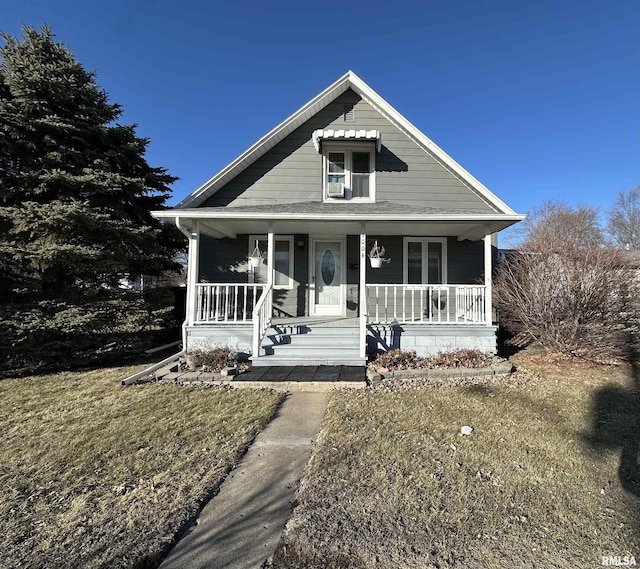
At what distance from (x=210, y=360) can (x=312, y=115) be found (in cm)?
725

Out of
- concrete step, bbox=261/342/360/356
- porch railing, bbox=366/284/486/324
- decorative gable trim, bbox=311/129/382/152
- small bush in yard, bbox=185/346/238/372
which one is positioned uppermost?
decorative gable trim, bbox=311/129/382/152

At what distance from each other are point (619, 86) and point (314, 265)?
46.2ft

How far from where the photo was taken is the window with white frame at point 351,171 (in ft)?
29.6

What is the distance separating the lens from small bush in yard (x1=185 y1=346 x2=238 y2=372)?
6.38 meters

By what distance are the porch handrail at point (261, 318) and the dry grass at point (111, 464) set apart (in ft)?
4.28

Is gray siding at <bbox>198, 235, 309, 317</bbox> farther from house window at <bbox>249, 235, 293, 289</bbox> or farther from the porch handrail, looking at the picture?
the porch handrail

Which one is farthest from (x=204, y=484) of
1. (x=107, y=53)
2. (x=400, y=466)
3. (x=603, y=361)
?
(x=107, y=53)

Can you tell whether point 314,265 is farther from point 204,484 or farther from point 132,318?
point 204,484

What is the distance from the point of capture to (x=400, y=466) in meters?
3.06

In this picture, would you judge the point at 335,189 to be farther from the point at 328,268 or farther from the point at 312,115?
the point at 312,115

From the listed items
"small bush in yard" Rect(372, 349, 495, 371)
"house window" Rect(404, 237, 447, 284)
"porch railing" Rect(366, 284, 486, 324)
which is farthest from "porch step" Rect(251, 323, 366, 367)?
"house window" Rect(404, 237, 447, 284)

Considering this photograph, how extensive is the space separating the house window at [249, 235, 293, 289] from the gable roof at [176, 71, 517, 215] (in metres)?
1.79

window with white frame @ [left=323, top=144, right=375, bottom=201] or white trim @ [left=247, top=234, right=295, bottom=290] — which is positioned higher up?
window with white frame @ [left=323, top=144, right=375, bottom=201]

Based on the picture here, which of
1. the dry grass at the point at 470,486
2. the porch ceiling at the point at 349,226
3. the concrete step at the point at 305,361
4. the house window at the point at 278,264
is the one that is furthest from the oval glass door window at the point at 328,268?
the dry grass at the point at 470,486
